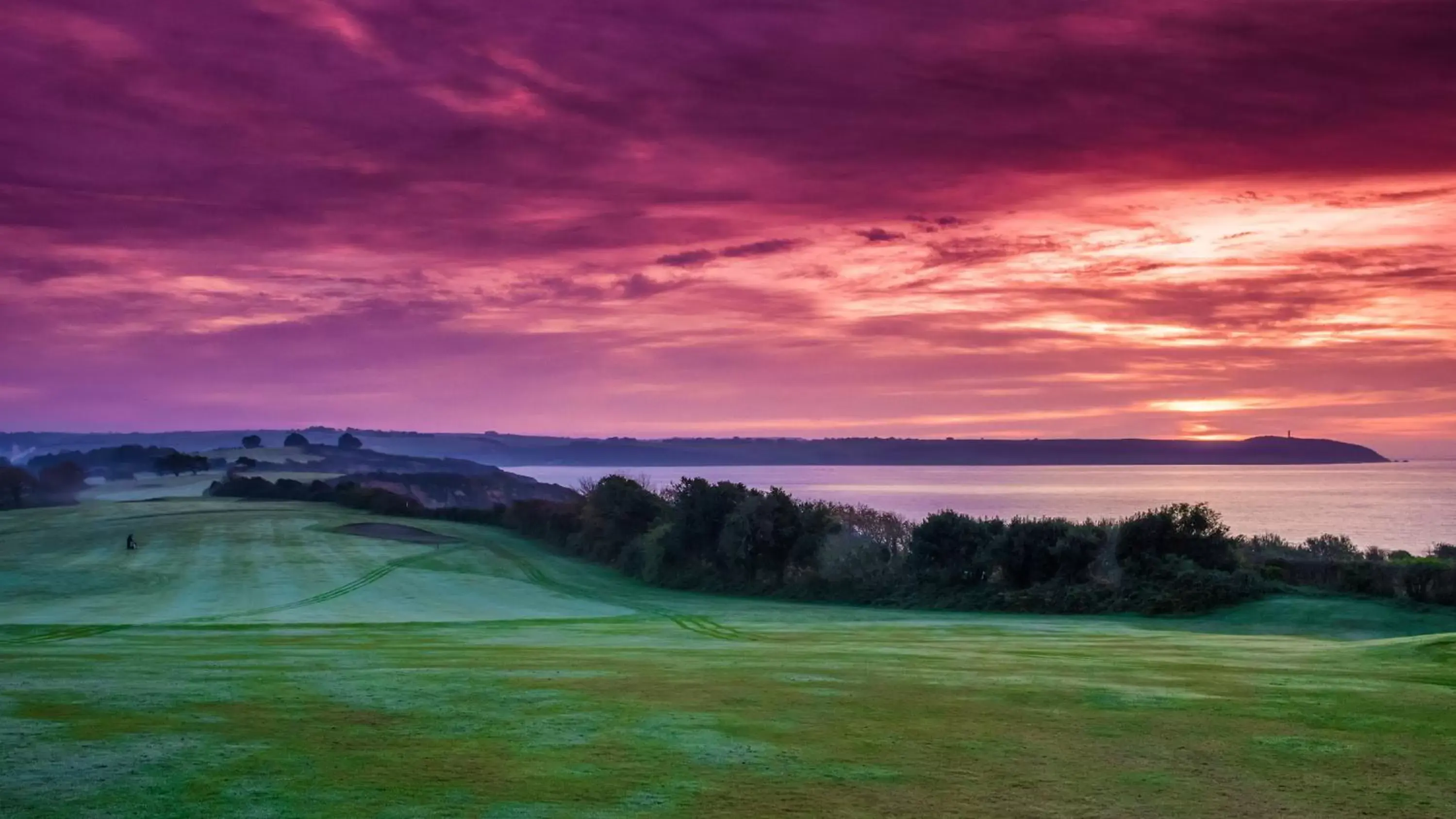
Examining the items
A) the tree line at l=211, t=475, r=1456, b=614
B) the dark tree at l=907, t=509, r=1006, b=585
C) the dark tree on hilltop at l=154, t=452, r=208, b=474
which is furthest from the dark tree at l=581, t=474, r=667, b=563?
the dark tree on hilltop at l=154, t=452, r=208, b=474

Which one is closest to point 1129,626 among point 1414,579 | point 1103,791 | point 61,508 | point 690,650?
point 1414,579

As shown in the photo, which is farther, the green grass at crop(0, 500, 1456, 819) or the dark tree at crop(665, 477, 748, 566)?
the dark tree at crop(665, 477, 748, 566)

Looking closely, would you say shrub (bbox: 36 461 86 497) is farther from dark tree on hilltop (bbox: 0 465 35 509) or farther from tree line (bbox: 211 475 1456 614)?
tree line (bbox: 211 475 1456 614)

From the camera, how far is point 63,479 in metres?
131

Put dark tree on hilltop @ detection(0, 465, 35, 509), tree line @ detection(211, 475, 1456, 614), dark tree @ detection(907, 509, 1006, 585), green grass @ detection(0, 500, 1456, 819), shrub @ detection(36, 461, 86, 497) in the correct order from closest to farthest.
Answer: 1. green grass @ detection(0, 500, 1456, 819)
2. tree line @ detection(211, 475, 1456, 614)
3. dark tree @ detection(907, 509, 1006, 585)
4. dark tree on hilltop @ detection(0, 465, 35, 509)
5. shrub @ detection(36, 461, 86, 497)

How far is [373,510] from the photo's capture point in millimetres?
Answer: 110125

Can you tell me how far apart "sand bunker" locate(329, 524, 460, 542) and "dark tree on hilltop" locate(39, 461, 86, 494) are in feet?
166

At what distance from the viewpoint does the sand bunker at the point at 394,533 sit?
3511 inches

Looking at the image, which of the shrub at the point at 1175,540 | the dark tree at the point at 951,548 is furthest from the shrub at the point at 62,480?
the shrub at the point at 1175,540

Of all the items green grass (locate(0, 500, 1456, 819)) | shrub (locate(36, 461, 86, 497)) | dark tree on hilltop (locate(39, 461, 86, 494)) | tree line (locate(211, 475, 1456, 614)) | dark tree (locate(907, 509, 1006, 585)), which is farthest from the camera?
dark tree on hilltop (locate(39, 461, 86, 494))

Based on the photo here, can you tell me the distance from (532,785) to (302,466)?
169072 mm

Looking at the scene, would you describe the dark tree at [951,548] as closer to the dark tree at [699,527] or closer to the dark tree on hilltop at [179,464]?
the dark tree at [699,527]

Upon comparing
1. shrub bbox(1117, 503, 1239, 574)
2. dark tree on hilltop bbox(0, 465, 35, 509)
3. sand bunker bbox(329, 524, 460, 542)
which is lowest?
sand bunker bbox(329, 524, 460, 542)

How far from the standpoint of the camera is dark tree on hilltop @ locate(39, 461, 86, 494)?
Result: 12475cm
